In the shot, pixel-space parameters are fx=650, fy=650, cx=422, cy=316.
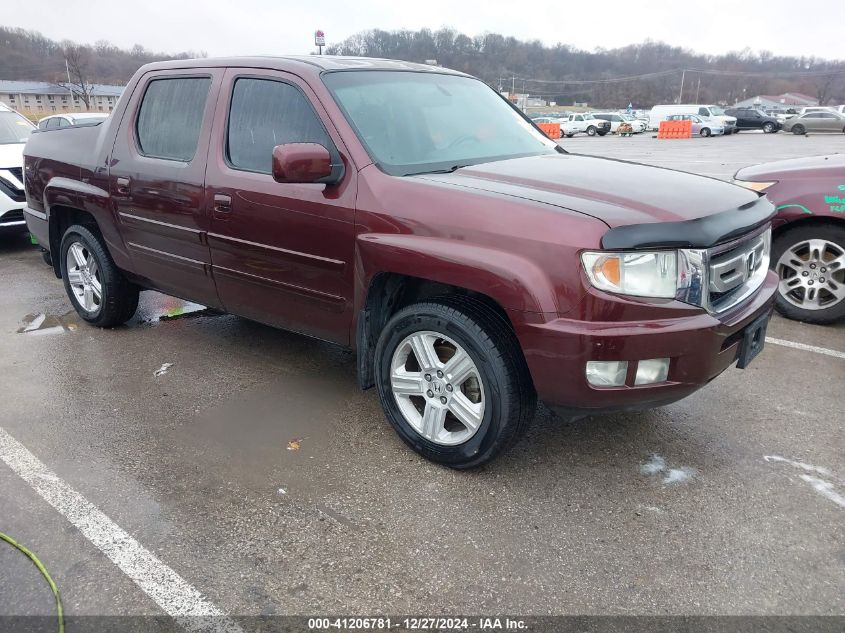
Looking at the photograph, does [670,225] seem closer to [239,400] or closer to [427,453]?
[427,453]

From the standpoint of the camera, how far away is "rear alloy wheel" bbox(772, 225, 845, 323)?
15.9ft

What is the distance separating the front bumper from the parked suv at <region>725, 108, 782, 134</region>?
45.1m

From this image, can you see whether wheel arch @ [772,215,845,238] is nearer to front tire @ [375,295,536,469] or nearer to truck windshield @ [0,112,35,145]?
front tire @ [375,295,536,469]

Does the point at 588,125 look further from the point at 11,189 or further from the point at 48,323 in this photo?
the point at 48,323

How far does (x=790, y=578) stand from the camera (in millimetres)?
2381

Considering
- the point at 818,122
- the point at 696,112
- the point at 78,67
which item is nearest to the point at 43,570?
the point at 818,122

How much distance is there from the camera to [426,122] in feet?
11.5

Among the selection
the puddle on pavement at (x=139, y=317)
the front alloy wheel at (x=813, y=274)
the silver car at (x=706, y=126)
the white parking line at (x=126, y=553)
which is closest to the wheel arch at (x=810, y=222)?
the front alloy wheel at (x=813, y=274)

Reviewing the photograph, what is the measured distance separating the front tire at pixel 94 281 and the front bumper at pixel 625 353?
3.45 m

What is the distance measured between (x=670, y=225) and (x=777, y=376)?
2219 millimetres

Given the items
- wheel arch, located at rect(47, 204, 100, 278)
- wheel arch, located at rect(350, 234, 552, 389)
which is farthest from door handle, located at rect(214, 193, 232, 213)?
wheel arch, located at rect(47, 204, 100, 278)

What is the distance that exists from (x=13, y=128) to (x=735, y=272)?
31.0 ft

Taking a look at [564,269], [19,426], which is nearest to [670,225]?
[564,269]

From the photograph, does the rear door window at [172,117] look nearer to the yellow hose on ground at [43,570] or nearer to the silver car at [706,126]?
the yellow hose on ground at [43,570]
